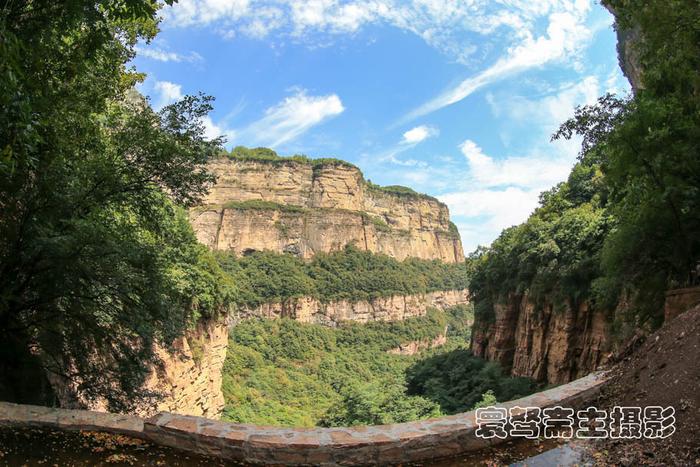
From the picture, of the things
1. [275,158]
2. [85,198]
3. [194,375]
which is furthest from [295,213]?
[85,198]

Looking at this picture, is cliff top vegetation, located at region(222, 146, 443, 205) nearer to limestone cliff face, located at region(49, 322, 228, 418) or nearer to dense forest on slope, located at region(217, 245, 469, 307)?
dense forest on slope, located at region(217, 245, 469, 307)

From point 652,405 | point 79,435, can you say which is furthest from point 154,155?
point 652,405

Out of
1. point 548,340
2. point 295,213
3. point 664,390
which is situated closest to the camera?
point 664,390

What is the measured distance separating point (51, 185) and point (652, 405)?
7.88 meters

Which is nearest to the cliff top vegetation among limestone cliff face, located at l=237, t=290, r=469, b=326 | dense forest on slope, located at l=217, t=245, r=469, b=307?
dense forest on slope, located at l=217, t=245, r=469, b=307

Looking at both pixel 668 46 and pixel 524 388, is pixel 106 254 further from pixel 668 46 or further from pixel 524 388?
pixel 524 388

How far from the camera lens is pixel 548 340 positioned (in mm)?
22781

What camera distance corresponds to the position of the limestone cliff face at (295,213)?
83625 mm

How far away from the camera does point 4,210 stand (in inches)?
250

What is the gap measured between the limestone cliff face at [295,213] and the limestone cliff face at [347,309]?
15.0 m

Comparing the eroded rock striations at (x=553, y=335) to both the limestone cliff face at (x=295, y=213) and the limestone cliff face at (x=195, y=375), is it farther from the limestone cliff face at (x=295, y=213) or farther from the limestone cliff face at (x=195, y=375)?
the limestone cliff face at (x=295, y=213)

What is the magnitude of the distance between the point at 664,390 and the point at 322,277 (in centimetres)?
7819

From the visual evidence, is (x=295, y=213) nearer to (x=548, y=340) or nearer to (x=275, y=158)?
(x=275, y=158)

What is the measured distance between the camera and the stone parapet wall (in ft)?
14.5
